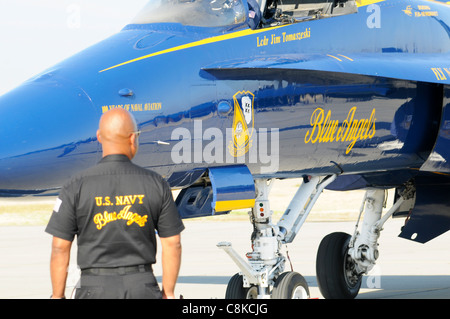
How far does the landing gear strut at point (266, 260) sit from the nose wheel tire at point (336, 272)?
2.95m

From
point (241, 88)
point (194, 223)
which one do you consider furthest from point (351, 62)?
point (194, 223)

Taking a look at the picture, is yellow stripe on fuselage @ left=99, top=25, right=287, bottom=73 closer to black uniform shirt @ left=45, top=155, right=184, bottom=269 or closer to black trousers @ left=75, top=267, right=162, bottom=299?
black uniform shirt @ left=45, top=155, right=184, bottom=269

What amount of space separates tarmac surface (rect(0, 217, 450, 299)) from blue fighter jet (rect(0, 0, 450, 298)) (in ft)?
4.84

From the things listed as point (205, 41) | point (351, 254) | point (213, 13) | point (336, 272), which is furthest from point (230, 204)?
point (351, 254)

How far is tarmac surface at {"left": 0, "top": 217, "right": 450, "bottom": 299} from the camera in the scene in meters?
13.0

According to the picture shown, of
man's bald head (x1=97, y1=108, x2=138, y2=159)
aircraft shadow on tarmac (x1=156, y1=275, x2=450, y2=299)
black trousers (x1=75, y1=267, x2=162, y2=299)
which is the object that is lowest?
black trousers (x1=75, y1=267, x2=162, y2=299)

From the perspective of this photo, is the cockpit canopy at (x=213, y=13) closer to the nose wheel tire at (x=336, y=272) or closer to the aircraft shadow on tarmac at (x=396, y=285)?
the nose wheel tire at (x=336, y=272)

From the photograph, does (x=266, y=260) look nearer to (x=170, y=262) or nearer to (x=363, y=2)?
(x=363, y=2)

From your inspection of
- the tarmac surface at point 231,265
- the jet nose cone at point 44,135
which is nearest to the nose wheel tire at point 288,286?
the tarmac surface at point 231,265

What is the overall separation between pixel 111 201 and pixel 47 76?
2.63 metres

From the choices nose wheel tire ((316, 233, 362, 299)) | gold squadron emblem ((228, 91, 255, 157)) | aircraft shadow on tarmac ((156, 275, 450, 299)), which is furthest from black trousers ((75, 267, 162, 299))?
aircraft shadow on tarmac ((156, 275, 450, 299))

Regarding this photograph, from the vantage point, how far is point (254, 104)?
7.82 metres

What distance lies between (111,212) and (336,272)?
25.1ft

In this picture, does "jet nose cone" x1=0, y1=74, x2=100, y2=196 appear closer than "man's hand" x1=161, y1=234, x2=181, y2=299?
No
